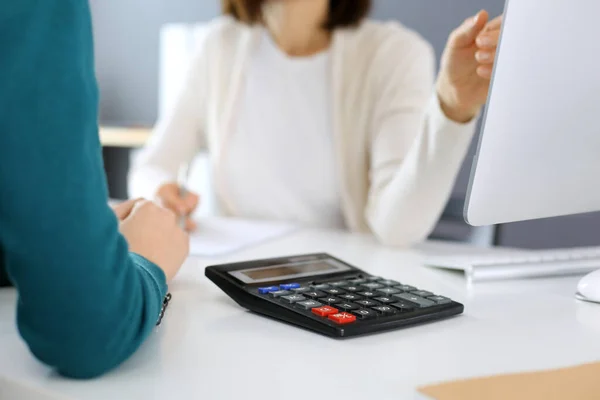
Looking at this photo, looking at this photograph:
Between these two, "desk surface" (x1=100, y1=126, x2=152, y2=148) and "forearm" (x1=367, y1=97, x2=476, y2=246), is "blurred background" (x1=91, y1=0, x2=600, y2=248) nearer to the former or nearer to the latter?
"desk surface" (x1=100, y1=126, x2=152, y2=148)

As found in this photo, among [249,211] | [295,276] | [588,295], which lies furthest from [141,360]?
[249,211]

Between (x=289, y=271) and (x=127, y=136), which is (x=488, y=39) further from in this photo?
(x=127, y=136)

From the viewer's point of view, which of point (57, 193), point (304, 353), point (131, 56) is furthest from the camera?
point (131, 56)

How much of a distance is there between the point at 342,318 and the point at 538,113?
0.26 m

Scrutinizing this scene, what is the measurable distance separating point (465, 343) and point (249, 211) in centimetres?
88

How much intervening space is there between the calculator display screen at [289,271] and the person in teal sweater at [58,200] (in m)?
0.21

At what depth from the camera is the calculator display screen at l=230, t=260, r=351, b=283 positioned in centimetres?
62

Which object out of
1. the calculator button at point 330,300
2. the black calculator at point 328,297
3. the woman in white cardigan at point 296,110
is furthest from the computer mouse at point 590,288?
the woman in white cardigan at point 296,110

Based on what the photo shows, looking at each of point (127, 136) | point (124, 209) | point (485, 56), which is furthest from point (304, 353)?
point (127, 136)

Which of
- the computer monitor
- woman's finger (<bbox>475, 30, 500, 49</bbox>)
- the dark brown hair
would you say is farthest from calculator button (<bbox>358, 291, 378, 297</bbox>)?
the dark brown hair

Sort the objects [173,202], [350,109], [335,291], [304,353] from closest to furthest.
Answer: [304,353]
[335,291]
[173,202]
[350,109]

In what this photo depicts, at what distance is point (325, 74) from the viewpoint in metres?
1.36

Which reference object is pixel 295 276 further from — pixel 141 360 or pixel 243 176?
pixel 243 176

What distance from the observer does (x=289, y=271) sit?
66 cm
